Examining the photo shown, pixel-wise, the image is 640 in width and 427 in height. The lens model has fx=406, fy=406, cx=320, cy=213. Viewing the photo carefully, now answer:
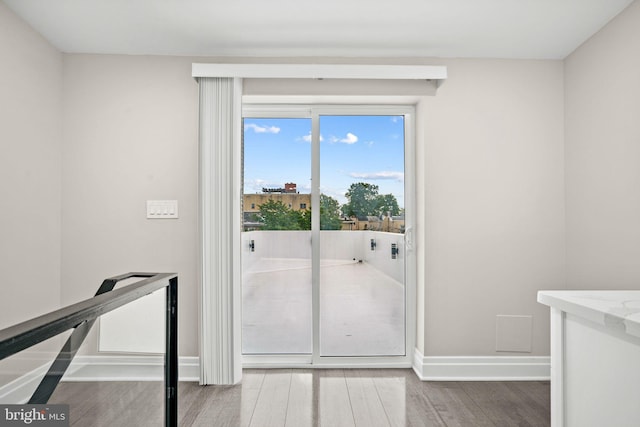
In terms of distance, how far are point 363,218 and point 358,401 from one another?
143cm

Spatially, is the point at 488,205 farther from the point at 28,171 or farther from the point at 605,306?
the point at 28,171

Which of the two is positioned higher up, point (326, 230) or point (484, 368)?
point (326, 230)

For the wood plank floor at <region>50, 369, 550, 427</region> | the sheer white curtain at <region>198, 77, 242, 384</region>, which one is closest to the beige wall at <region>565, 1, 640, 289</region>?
the wood plank floor at <region>50, 369, 550, 427</region>

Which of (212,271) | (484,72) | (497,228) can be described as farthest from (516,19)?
(212,271)

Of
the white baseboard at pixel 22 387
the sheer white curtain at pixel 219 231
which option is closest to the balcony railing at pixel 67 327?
the white baseboard at pixel 22 387

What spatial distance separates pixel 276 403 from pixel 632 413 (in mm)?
2033

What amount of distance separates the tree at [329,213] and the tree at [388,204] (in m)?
0.36

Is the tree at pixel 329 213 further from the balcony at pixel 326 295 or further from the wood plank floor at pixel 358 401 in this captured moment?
the wood plank floor at pixel 358 401

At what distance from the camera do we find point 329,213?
3.44m

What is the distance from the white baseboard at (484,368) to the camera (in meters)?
3.07

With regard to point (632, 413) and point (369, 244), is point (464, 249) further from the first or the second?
point (632, 413)

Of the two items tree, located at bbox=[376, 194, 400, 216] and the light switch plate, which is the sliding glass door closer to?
tree, located at bbox=[376, 194, 400, 216]

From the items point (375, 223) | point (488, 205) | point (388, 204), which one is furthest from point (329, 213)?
point (488, 205)

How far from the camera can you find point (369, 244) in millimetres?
3457
